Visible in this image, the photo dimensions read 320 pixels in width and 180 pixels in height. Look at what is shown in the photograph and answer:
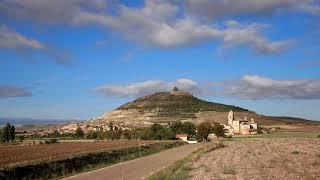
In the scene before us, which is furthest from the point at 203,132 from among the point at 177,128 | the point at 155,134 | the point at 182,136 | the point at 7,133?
the point at 7,133

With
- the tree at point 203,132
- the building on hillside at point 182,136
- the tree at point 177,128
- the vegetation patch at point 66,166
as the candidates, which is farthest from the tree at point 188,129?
the vegetation patch at point 66,166

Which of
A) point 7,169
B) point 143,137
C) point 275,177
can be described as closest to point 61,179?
point 7,169

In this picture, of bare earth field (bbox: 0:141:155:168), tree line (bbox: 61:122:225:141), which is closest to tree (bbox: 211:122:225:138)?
tree line (bbox: 61:122:225:141)

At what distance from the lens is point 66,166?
44812mm

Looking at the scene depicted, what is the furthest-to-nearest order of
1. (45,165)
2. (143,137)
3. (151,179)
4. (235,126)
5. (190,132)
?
(235,126)
(190,132)
(143,137)
(45,165)
(151,179)

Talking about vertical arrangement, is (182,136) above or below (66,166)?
above

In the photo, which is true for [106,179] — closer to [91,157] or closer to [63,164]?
[63,164]

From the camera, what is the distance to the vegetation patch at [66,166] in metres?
37.1

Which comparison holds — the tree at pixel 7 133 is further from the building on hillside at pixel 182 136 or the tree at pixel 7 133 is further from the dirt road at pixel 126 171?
the dirt road at pixel 126 171

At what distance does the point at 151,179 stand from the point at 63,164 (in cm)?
1768

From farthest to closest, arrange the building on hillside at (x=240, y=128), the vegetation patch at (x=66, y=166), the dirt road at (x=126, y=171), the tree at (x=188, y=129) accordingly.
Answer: the building on hillside at (x=240, y=128) → the tree at (x=188, y=129) → the vegetation patch at (x=66, y=166) → the dirt road at (x=126, y=171)

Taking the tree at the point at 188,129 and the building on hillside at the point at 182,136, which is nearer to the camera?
the building on hillside at the point at 182,136

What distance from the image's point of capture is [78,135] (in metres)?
168

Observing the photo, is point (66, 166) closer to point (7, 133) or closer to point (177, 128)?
point (7, 133)
